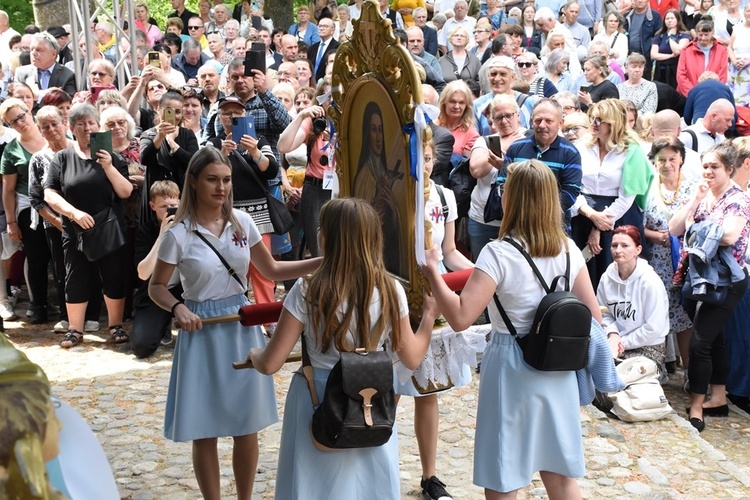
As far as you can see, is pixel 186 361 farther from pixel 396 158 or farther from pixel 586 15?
pixel 586 15

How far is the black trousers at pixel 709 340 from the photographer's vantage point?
305 inches

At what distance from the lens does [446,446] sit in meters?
6.47

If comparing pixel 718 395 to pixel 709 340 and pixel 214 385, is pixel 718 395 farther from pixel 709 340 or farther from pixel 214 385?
pixel 214 385

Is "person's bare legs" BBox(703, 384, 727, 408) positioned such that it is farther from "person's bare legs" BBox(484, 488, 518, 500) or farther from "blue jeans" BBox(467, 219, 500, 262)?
"person's bare legs" BBox(484, 488, 518, 500)

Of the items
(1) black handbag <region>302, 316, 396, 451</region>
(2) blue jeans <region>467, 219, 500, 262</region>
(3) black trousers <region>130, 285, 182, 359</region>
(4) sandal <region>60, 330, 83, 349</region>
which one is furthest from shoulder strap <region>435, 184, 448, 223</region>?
(4) sandal <region>60, 330, 83, 349</region>

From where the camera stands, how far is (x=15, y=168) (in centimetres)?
955

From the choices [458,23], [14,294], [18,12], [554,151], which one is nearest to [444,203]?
[554,151]

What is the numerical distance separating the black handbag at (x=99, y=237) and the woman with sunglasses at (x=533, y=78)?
5.30m

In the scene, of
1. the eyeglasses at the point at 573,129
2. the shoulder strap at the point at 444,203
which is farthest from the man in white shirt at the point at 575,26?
the shoulder strap at the point at 444,203

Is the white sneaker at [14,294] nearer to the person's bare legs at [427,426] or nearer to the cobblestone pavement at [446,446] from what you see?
the cobblestone pavement at [446,446]

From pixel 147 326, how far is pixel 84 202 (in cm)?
133

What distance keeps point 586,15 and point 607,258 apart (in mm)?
9423

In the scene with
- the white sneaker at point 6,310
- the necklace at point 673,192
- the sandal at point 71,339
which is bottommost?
the sandal at point 71,339

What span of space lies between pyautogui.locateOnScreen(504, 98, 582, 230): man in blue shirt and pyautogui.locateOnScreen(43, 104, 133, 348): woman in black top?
380 centimetres
